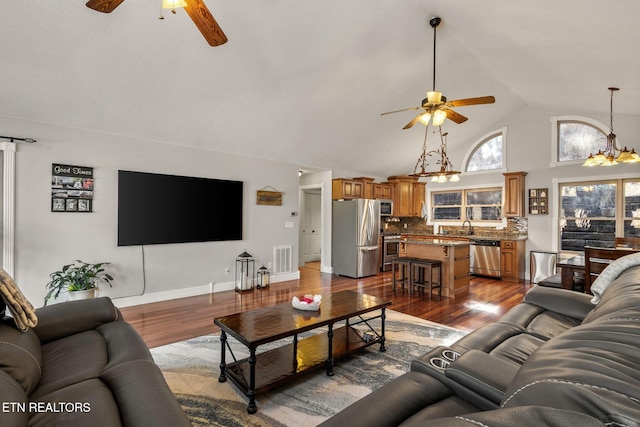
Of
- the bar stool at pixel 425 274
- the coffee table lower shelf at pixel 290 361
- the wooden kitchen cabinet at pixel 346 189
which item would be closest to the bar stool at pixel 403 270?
the bar stool at pixel 425 274

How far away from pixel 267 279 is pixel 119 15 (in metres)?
4.20

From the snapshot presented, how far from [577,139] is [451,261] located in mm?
3905

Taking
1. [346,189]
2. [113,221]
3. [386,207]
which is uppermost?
[346,189]

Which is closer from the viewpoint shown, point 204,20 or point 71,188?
point 204,20

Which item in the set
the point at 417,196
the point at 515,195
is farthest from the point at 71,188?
the point at 515,195

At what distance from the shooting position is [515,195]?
6.62 meters

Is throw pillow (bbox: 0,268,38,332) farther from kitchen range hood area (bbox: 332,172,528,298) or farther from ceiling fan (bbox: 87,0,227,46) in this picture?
kitchen range hood area (bbox: 332,172,528,298)

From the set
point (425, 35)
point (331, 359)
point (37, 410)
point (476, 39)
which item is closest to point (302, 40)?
point (425, 35)

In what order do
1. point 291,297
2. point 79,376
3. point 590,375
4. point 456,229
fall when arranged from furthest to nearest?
point 456,229
point 291,297
point 79,376
point 590,375

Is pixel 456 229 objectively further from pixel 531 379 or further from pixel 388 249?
pixel 531 379

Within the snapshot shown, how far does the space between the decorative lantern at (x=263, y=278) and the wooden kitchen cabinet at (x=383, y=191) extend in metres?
3.38

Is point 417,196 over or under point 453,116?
under

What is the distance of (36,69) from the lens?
309cm

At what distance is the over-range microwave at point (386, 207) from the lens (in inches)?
304
